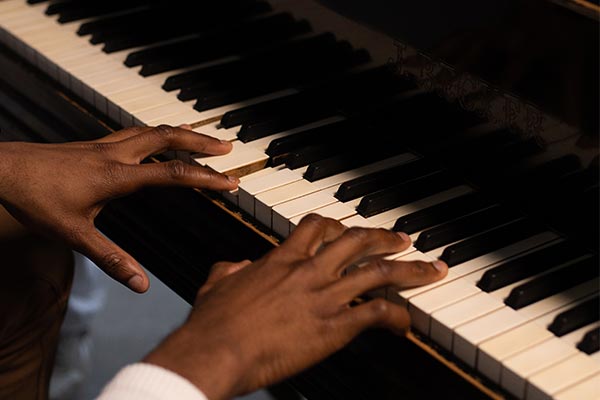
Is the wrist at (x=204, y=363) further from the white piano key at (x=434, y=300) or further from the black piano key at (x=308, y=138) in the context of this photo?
the black piano key at (x=308, y=138)

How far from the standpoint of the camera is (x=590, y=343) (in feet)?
4.55

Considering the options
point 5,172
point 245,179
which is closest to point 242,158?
point 245,179

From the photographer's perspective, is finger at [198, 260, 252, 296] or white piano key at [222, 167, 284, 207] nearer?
finger at [198, 260, 252, 296]

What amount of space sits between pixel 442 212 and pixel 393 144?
0.24 meters

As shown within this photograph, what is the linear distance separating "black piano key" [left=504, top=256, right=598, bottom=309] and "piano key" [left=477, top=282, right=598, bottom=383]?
0.02 m

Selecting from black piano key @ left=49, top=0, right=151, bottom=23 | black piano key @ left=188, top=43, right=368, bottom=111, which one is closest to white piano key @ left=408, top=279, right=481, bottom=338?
black piano key @ left=188, top=43, right=368, bottom=111

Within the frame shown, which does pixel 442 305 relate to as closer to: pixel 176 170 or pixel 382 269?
pixel 382 269

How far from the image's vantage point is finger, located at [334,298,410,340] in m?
1.42

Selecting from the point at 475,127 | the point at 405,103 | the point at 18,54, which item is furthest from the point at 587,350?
the point at 18,54

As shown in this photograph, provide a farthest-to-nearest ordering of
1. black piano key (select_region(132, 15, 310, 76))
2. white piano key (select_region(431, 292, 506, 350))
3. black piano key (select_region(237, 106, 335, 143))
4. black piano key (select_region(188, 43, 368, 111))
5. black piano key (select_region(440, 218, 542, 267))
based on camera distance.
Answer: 1. black piano key (select_region(132, 15, 310, 76))
2. black piano key (select_region(188, 43, 368, 111))
3. black piano key (select_region(237, 106, 335, 143))
4. black piano key (select_region(440, 218, 542, 267))
5. white piano key (select_region(431, 292, 506, 350))

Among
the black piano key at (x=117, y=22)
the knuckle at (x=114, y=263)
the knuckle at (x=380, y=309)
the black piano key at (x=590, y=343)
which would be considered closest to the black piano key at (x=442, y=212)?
the knuckle at (x=380, y=309)

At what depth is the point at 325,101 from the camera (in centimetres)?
199

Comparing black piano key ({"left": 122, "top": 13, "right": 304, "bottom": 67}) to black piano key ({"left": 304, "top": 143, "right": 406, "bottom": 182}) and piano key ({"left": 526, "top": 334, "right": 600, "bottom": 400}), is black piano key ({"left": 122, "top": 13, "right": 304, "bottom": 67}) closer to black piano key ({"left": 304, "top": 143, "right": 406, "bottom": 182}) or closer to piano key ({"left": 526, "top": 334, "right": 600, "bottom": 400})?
black piano key ({"left": 304, "top": 143, "right": 406, "bottom": 182})

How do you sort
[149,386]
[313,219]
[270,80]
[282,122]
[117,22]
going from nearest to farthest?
[149,386] < [313,219] < [282,122] < [270,80] < [117,22]
